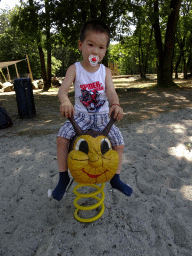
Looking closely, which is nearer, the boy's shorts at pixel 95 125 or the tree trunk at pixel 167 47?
the boy's shorts at pixel 95 125

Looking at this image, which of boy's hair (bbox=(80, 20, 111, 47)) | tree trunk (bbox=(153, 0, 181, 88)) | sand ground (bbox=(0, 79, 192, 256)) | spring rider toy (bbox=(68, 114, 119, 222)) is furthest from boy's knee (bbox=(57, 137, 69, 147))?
tree trunk (bbox=(153, 0, 181, 88))

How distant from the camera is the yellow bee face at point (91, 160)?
145 cm

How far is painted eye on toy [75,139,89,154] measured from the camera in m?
1.50

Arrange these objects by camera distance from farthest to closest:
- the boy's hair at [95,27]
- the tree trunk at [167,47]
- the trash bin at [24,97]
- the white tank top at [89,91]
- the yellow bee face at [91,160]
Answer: the tree trunk at [167,47]
the trash bin at [24,97]
the white tank top at [89,91]
the boy's hair at [95,27]
the yellow bee face at [91,160]

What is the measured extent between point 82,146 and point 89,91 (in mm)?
663

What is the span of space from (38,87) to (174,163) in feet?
57.5

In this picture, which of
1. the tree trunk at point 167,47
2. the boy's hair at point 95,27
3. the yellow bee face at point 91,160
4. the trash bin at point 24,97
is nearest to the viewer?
the yellow bee face at point 91,160

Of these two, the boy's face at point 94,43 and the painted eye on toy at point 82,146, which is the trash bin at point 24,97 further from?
the painted eye on toy at point 82,146

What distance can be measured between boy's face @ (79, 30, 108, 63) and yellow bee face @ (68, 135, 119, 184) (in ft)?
2.61

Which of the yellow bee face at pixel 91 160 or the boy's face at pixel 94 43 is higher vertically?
the boy's face at pixel 94 43

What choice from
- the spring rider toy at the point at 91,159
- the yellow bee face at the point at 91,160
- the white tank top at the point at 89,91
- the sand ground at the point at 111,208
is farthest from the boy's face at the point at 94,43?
the sand ground at the point at 111,208

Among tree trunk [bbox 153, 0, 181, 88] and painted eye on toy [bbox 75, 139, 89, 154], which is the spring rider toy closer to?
painted eye on toy [bbox 75, 139, 89, 154]

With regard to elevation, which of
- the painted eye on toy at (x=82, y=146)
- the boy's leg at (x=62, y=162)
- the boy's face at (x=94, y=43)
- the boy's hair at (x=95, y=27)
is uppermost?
the boy's hair at (x=95, y=27)

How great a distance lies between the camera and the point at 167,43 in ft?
36.3
